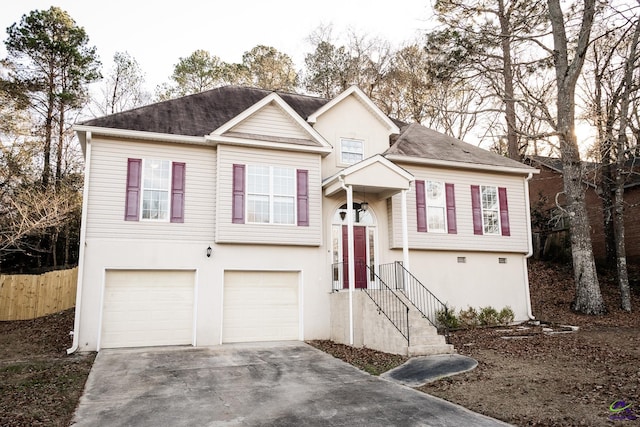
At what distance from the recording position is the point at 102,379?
324 inches

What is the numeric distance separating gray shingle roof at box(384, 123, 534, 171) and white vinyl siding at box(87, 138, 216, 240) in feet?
17.8

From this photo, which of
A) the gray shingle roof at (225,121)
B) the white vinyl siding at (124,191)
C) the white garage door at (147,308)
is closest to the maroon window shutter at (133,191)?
the white vinyl siding at (124,191)

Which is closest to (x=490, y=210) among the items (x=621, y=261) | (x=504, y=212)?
(x=504, y=212)

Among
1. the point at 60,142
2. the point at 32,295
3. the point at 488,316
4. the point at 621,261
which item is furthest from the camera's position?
the point at 60,142

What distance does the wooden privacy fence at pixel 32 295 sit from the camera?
15.9m

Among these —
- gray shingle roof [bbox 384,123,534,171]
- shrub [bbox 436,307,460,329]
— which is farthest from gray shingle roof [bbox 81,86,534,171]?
shrub [bbox 436,307,460,329]

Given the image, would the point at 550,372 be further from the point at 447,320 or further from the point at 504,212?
the point at 504,212

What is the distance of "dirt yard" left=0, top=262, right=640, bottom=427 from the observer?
20.1 ft

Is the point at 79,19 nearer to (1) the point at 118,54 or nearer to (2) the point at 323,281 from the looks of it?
(1) the point at 118,54

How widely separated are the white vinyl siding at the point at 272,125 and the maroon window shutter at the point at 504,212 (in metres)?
6.88

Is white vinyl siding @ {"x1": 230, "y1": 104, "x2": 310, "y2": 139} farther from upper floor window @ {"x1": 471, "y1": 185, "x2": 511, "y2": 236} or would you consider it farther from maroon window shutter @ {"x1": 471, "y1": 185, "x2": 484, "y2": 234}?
upper floor window @ {"x1": 471, "y1": 185, "x2": 511, "y2": 236}

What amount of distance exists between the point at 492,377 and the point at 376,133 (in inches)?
343

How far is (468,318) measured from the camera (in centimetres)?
1390

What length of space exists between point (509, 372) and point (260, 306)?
668cm
